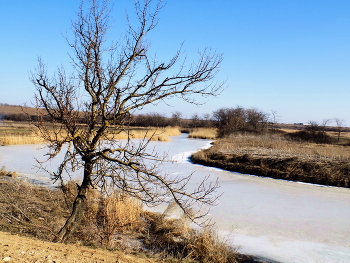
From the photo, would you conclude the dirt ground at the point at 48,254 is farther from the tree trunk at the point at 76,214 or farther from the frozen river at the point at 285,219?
the frozen river at the point at 285,219

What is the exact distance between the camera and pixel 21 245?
3748mm

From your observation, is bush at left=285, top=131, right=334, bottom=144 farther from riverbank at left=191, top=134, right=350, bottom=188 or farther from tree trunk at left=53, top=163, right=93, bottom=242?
tree trunk at left=53, top=163, right=93, bottom=242

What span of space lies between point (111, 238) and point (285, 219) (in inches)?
153

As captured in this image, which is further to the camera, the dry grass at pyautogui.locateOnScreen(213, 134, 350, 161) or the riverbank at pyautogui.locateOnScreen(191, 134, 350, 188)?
the dry grass at pyautogui.locateOnScreen(213, 134, 350, 161)

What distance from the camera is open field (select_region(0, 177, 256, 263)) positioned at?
3.79 m

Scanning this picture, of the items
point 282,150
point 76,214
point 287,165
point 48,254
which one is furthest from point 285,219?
point 282,150

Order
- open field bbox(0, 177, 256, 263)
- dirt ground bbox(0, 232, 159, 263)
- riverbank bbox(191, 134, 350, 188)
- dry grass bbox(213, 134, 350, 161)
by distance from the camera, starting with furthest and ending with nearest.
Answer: dry grass bbox(213, 134, 350, 161) < riverbank bbox(191, 134, 350, 188) < open field bbox(0, 177, 256, 263) < dirt ground bbox(0, 232, 159, 263)

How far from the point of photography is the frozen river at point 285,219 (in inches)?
204

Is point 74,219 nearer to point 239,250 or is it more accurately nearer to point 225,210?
point 239,250

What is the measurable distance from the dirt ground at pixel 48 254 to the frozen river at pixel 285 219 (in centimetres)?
161

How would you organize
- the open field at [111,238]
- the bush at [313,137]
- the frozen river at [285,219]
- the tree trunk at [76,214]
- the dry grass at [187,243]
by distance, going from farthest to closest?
1. the bush at [313,137]
2. the frozen river at [285,219]
3. the dry grass at [187,243]
4. the tree trunk at [76,214]
5. the open field at [111,238]

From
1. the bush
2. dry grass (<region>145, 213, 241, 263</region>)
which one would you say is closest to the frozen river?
dry grass (<region>145, 213, 241, 263</region>)

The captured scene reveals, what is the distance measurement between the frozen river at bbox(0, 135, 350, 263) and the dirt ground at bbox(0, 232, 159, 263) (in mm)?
1606

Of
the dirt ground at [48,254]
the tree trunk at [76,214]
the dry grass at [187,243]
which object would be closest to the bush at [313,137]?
the dry grass at [187,243]
